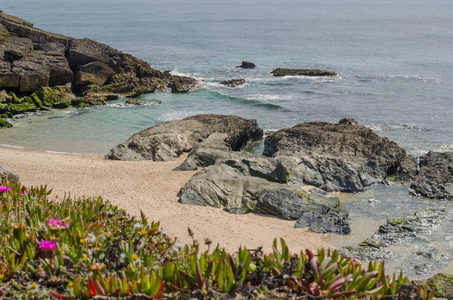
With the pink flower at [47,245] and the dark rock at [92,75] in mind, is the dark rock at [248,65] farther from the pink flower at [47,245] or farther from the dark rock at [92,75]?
the pink flower at [47,245]

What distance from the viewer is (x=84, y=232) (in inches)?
281

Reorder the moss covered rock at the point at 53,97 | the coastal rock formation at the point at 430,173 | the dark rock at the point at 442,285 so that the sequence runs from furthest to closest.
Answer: the moss covered rock at the point at 53,97 < the coastal rock formation at the point at 430,173 < the dark rock at the point at 442,285

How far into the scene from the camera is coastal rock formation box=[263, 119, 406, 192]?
54.3 feet

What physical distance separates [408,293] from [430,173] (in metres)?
12.9

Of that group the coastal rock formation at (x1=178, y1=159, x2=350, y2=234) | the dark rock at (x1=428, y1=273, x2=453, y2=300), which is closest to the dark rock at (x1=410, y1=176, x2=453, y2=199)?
the coastal rock formation at (x1=178, y1=159, x2=350, y2=234)

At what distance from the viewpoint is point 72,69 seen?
111 feet

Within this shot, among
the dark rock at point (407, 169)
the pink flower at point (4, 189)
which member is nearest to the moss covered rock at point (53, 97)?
the pink flower at point (4, 189)

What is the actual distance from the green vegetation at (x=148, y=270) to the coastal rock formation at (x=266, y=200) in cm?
623

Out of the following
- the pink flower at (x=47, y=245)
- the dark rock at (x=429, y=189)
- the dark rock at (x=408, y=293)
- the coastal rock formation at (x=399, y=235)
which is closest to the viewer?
the dark rock at (x=408, y=293)

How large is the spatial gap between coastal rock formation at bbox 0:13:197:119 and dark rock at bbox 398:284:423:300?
27.1 meters

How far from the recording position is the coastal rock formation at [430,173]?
1571 cm

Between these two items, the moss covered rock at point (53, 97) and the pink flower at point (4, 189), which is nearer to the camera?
the pink flower at point (4, 189)

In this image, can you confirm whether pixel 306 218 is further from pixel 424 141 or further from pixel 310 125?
pixel 424 141

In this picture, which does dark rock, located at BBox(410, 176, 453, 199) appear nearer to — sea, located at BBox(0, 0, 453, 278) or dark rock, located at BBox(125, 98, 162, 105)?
sea, located at BBox(0, 0, 453, 278)
